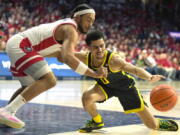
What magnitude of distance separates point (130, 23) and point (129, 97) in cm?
2182

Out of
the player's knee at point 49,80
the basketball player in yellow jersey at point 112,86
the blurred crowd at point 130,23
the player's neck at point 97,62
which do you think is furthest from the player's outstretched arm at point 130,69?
the blurred crowd at point 130,23

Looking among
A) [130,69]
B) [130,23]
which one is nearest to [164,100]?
[130,69]

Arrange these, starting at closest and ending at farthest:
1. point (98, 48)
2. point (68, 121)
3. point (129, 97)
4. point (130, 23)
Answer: point (98, 48) → point (129, 97) → point (68, 121) → point (130, 23)

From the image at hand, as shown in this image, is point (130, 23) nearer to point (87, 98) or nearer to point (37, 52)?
point (87, 98)

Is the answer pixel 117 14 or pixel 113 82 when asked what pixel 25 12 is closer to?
pixel 117 14

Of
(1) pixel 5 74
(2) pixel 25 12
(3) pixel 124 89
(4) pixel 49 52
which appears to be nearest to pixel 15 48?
(4) pixel 49 52

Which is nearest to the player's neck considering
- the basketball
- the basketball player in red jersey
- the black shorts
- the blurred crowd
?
the black shorts

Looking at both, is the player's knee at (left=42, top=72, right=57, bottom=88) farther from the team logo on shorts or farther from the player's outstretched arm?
the player's outstretched arm

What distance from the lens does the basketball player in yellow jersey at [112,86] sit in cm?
486

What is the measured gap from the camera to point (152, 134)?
4.79 m

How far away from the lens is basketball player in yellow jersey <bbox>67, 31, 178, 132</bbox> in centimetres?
486

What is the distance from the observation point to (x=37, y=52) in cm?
461

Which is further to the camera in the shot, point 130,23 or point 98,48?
point 130,23

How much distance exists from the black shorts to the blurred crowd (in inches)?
399
